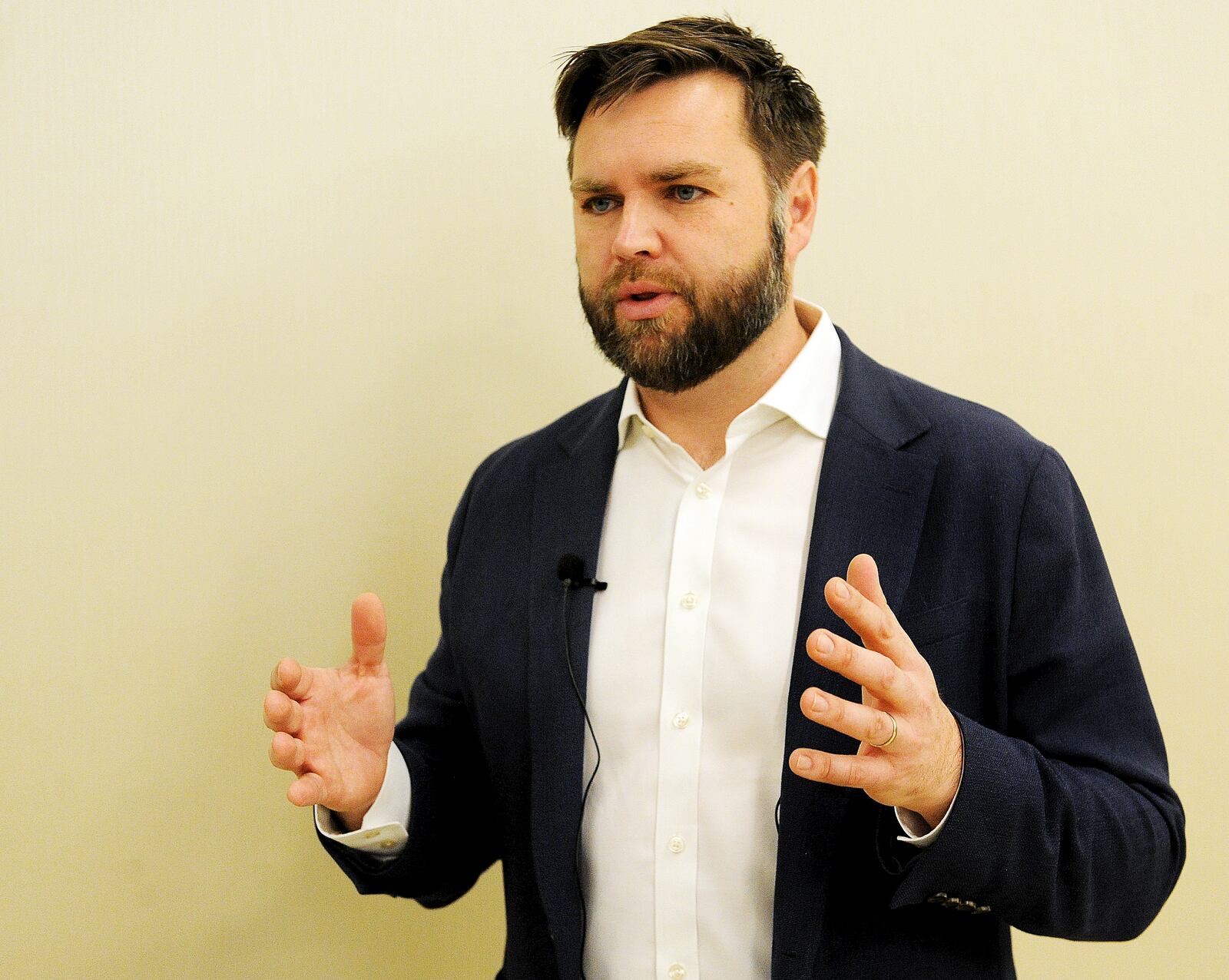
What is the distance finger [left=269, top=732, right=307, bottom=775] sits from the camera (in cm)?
169

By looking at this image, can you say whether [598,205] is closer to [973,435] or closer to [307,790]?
[973,435]

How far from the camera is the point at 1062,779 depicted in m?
1.65

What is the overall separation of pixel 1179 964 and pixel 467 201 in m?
2.16

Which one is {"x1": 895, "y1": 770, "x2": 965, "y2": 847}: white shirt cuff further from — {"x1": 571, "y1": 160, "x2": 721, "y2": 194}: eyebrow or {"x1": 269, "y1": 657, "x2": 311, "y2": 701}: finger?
{"x1": 571, "y1": 160, "x2": 721, "y2": 194}: eyebrow

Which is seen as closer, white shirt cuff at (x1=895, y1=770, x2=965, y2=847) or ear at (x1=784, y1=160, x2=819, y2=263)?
white shirt cuff at (x1=895, y1=770, x2=965, y2=847)

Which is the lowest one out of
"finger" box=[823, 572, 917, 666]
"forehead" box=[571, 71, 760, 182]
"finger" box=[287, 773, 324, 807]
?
"finger" box=[287, 773, 324, 807]

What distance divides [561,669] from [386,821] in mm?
379

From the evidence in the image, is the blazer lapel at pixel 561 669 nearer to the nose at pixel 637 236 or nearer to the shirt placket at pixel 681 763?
the shirt placket at pixel 681 763

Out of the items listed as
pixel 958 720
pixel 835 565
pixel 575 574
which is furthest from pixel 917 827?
pixel 575 574

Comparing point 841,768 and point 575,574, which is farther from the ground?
point 575,574

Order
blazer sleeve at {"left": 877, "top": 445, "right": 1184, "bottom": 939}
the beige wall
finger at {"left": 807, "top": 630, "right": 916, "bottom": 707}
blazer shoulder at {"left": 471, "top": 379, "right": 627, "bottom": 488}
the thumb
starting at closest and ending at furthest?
finger at {"left": 807, "top": 630, "right": 916, "bottom": 707}, the thumb, blazer sleeve at {"left": 877, "top": 445, "right": 1184, "bottom": 939}, the beige wall, blazer shoulder at {"left": 471, "top": 379, "right": 627, "bottom": 488}

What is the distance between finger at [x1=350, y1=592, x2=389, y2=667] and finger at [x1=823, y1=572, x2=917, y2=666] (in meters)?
0.71

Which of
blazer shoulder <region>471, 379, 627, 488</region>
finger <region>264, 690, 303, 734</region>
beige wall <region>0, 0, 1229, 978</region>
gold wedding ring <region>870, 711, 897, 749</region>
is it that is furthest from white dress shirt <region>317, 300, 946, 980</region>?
beige wall <region>0, 0, 1229, 978</region>

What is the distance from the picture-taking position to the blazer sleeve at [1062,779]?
157cm
